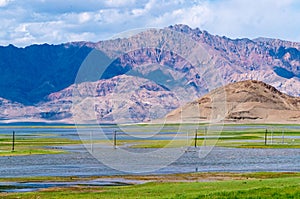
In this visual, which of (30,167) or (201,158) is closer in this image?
(30,167)

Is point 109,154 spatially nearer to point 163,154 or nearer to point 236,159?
point 163,154

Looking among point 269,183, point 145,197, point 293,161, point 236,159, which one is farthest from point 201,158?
point 145,197

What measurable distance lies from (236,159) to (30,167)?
25.1 metres

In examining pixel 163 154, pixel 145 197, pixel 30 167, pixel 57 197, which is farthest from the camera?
pixel 163 154

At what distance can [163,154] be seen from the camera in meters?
102

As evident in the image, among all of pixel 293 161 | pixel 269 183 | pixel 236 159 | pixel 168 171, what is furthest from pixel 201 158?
pixel 269 183

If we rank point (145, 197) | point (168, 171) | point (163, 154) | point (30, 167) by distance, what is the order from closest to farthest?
point (145, 197)
point (168, 171)
point (30, 167)
point (163, 154)

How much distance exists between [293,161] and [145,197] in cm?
4266

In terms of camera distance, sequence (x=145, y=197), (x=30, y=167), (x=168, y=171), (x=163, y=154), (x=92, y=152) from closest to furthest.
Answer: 1. (x=145, y=197)
2. (x=168, y=171)
3. (x=30, y=167)
4. (x=163, y=154)
5. (x=92, y=152)

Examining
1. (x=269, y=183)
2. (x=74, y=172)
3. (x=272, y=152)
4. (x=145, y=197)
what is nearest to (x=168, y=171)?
(x=74, y=172)

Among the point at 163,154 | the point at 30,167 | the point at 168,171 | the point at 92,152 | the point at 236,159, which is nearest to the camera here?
the point at 168,171

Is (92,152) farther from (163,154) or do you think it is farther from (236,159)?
(236,159)

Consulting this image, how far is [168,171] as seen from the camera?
71312 millimetres

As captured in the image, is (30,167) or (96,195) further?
(30,167)
